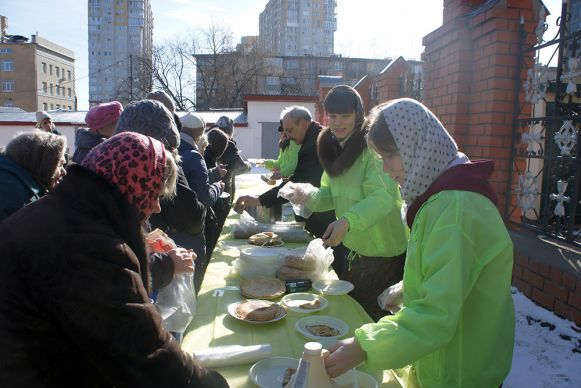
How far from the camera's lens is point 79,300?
98cm

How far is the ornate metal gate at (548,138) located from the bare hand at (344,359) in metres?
2.16

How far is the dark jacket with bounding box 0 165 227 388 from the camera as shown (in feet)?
3.26

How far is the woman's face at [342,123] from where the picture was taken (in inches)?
113

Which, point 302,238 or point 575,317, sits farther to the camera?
point 302,238

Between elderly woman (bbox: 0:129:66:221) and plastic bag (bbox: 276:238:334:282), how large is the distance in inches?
57.8

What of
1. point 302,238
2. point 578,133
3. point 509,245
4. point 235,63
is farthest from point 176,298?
point 235,63

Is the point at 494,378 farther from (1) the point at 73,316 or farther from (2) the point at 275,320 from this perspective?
(1) the point at 73,316

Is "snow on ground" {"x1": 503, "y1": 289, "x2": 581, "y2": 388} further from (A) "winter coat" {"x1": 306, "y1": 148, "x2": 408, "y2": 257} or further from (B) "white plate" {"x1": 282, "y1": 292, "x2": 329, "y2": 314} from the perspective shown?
(B) "white plate" {"x1": 282, "y1": 292, "x2": 329, "y2": 314}

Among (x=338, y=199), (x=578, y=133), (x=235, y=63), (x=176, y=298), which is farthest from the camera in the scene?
(x=235, y=63)

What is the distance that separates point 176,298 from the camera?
6.31ft

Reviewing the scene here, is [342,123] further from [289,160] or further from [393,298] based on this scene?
[289,160]

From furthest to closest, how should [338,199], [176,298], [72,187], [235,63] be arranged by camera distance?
1. [235,63]
2. [338,199]
3. [176,298]
4. [72,187]

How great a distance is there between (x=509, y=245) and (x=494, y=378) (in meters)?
0.44

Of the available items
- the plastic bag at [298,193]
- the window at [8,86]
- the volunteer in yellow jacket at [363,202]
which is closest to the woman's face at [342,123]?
the volunteer in yellow jacket at [363,202]
